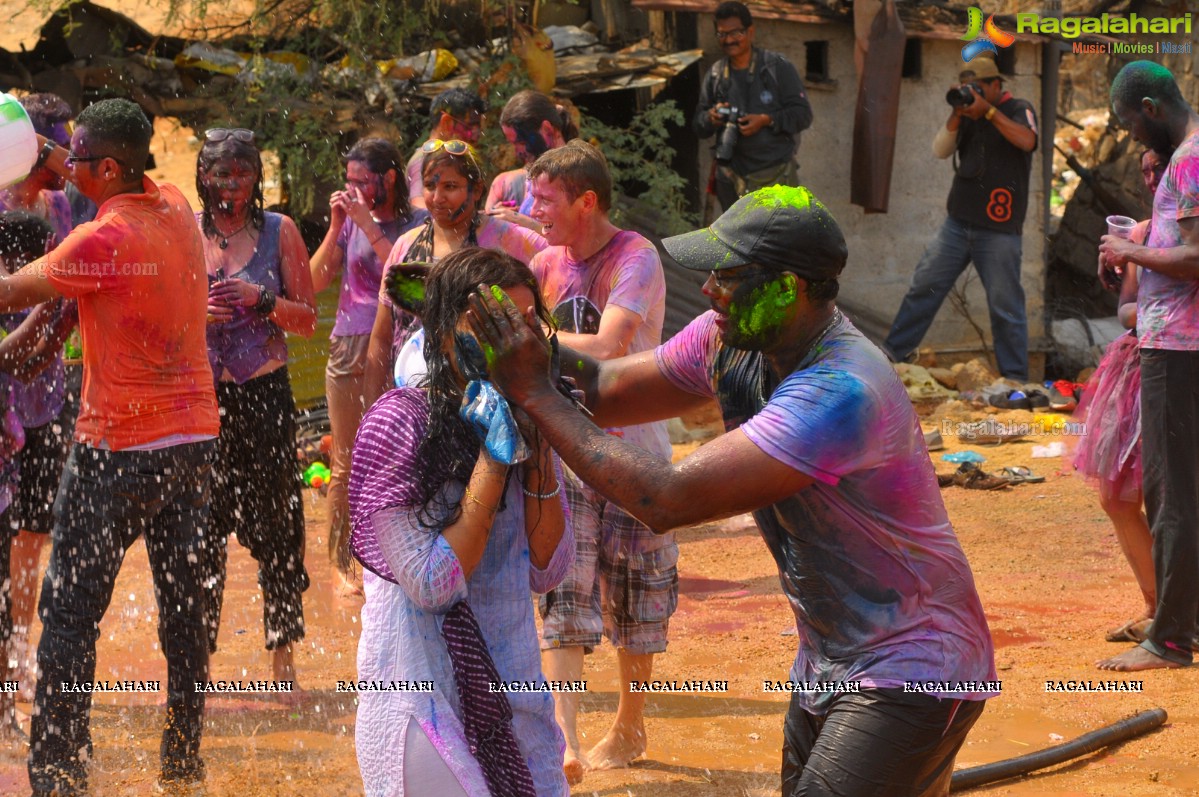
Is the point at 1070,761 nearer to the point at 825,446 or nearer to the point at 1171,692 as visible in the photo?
the point at 1171,692

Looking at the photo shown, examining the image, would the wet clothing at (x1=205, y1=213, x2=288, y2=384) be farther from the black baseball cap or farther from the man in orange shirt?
the black baseball cap

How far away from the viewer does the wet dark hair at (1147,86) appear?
5.43m

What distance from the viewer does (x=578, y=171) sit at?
4996mm

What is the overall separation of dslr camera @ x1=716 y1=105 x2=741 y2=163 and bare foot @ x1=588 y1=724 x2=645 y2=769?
276 inches

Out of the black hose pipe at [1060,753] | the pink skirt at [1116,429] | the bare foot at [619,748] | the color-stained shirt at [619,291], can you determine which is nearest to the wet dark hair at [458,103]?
the color-stained shirt at [619,291]

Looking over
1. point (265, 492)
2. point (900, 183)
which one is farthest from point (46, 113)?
point (900, 183)

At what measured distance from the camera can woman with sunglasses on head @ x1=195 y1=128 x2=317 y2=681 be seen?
5586 mm

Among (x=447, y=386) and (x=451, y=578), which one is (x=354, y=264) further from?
(x=451, y=578)

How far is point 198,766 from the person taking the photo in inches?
184

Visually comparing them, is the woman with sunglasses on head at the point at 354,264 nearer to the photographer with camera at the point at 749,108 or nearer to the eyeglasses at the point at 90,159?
the eyeglasses at the point at 90,159

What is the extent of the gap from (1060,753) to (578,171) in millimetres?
2620

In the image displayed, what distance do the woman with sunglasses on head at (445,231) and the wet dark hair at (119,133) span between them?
1.18 metres

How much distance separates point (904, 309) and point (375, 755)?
9733 mm

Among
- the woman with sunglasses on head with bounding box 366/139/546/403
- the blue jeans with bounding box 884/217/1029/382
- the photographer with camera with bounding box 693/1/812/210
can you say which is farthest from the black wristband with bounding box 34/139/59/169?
the blue jeans with bounding box 884/217/1029/382
